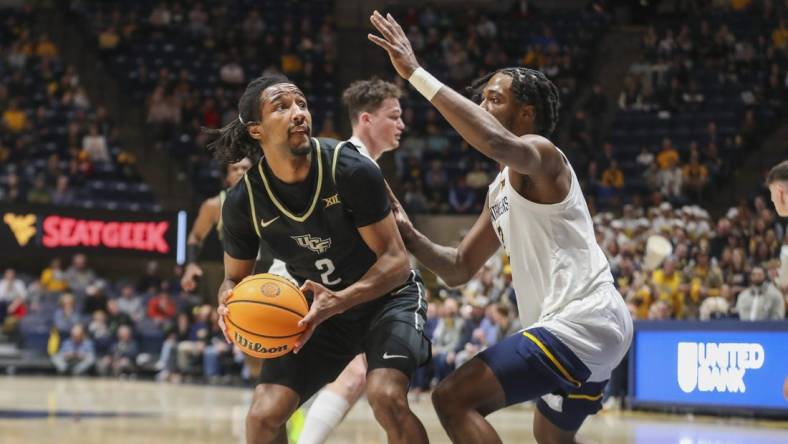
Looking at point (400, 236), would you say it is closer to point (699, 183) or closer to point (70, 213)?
point (699, 183)

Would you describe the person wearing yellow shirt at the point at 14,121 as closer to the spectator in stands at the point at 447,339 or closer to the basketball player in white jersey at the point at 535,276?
the spectator in stands at the point at 447,339

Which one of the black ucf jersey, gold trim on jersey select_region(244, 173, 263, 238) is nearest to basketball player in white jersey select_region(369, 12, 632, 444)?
the black ucf jersey

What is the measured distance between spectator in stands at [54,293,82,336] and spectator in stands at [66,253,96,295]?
1.84ft

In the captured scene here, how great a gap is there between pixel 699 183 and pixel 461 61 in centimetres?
589

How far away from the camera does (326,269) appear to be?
5.12 metres

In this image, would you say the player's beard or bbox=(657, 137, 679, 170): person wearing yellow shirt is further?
bbox=(657, 137, 679, 170): person wearing yellow shirt

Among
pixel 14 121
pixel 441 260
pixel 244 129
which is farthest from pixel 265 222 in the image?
pixel 14 121

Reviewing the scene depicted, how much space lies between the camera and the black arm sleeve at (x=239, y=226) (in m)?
5.12

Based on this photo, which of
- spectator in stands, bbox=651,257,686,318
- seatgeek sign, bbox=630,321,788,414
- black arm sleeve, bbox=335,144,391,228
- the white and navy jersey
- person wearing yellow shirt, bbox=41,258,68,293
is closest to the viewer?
the white and navy jersey

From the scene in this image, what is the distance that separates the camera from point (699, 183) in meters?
18.1

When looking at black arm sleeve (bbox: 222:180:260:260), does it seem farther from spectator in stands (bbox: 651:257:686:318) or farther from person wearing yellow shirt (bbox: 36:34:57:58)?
person wearing yellow shirt (bbox: 36:34:57:58)

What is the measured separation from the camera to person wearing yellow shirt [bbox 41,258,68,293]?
19.2 metres

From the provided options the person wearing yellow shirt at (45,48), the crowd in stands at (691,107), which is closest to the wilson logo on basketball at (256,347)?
the crowd in stands at (691,107)

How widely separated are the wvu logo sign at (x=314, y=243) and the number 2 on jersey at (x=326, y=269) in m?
0.06
